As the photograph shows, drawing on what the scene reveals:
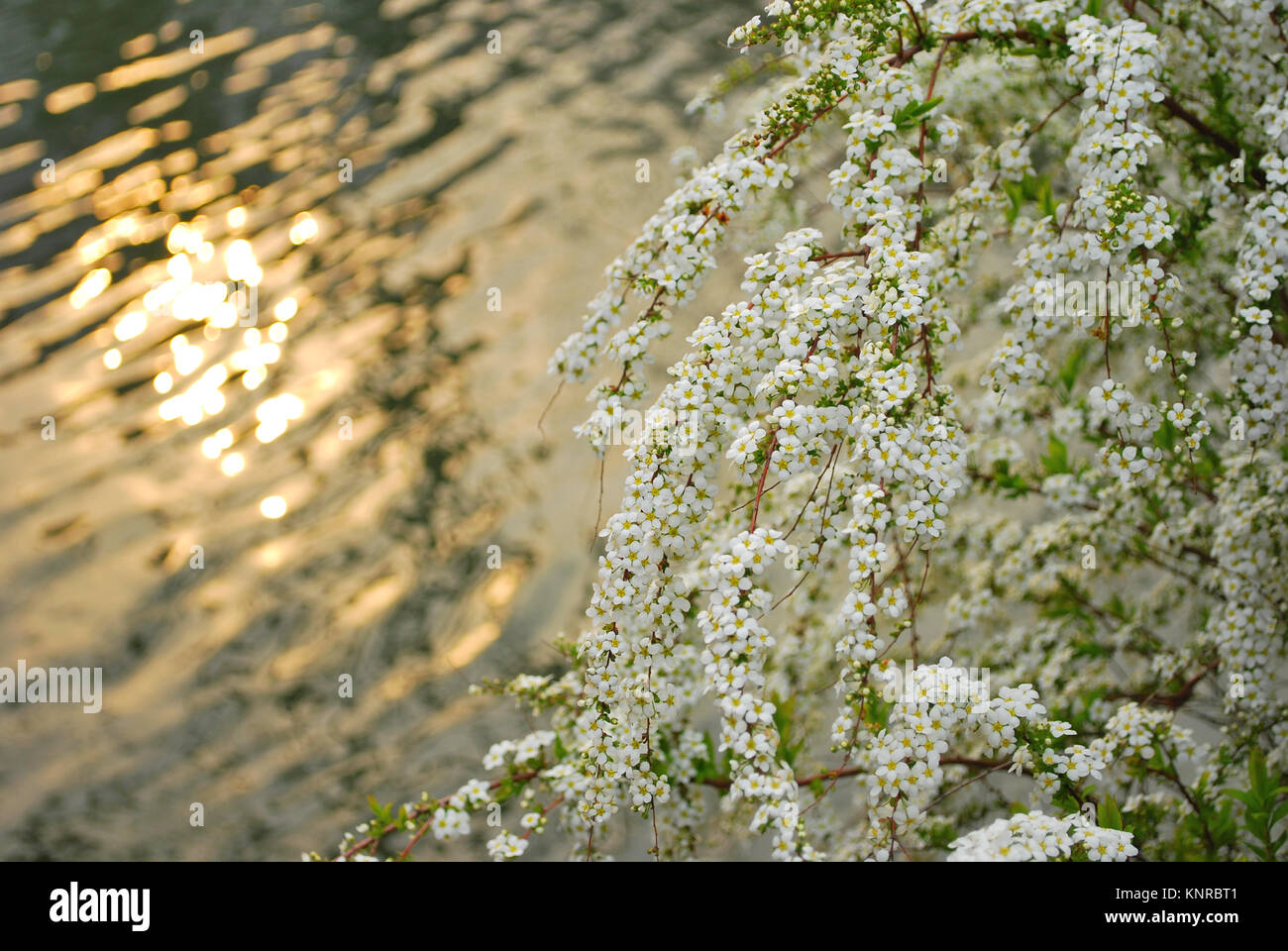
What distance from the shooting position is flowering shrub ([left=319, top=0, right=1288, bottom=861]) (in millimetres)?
2672

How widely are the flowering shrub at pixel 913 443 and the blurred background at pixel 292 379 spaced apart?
328 cm

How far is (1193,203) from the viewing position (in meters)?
3.80

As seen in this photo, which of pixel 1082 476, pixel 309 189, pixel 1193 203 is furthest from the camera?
pixel 309 189

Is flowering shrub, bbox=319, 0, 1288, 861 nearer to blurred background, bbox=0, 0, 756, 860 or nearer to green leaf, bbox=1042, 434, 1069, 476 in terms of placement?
green leaf, bbox=1042, 434, 1069, 476

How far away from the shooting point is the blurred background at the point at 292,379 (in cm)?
665

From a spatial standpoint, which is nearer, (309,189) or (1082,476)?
(1082,476)

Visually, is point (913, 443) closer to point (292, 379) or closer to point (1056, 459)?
point (1056, 459)

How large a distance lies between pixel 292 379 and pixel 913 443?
23.6 ft

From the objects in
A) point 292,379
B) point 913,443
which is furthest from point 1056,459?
point 292,379
